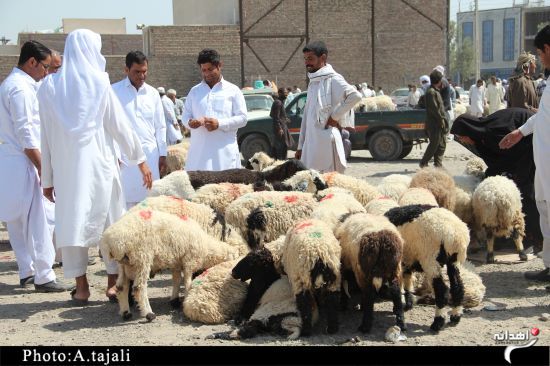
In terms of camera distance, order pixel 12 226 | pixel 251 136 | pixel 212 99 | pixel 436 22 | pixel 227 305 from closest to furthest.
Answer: pixel 227 305, pixel 12 226, pixel 212 99, pixel 251 136, pixel 436 22

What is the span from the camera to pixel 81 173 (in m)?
5.35

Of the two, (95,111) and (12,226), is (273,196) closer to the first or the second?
(95,111)

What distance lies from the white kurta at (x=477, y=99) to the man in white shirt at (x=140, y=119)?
59.8 feet

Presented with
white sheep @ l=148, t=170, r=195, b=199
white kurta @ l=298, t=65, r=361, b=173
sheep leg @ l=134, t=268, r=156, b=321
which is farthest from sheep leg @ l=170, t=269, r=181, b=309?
white kurta @ l=298, t=65, r=361, b=173

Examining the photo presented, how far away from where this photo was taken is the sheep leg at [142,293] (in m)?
4.91

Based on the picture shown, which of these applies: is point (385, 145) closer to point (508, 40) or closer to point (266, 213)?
point (266, 213)

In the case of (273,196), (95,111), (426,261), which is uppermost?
(95,111)

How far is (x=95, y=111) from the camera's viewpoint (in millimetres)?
5379

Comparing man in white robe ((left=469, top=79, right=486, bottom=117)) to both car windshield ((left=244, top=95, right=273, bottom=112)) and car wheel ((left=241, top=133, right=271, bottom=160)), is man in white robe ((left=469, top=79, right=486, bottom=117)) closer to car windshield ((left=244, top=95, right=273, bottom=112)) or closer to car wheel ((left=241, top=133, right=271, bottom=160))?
car windshield ((left=244, top=95, right=273, bottom=112))

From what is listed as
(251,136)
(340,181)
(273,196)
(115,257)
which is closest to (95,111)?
(115,257)

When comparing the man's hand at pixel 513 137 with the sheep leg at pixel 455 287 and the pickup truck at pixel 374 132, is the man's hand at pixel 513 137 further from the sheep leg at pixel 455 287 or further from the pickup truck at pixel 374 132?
the pickup truck at pixel 374 132

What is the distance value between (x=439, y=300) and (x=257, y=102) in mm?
15989

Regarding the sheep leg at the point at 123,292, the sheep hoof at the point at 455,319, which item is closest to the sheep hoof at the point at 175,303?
the sheep leg at the point at 123,292

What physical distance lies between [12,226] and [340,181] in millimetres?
3163
